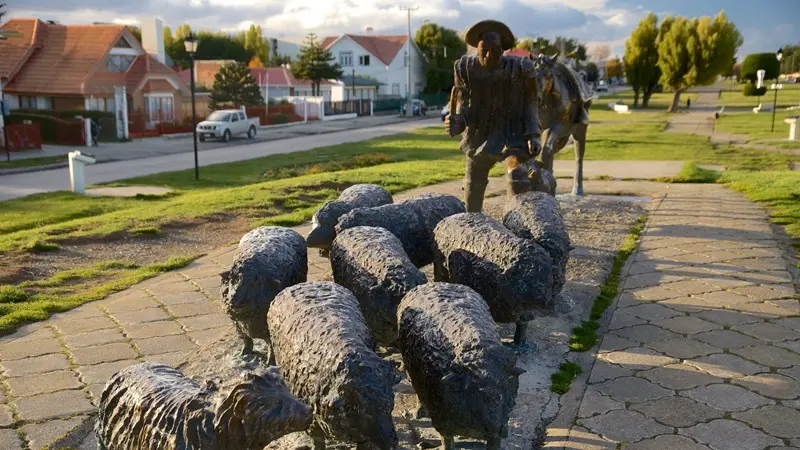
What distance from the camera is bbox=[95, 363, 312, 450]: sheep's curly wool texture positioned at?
10.8 feet

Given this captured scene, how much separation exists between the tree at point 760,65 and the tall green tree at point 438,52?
3159 centimetres

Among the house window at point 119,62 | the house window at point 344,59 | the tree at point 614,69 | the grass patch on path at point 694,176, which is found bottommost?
the grass patch on path at point 694,176

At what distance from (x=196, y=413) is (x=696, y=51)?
5144 cm

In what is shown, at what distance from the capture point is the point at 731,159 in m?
21.1

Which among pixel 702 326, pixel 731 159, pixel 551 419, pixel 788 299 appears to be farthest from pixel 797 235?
pixel 731 159

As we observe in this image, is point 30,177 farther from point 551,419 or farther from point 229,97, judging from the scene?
point 229,97

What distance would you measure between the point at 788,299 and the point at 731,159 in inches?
582

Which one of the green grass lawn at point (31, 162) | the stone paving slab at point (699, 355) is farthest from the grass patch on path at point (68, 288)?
the green grass lawn at point (31, 162)

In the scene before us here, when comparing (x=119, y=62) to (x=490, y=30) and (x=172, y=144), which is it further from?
(x=490, y=30)

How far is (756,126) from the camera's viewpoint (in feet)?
114

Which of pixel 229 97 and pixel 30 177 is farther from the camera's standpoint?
pixel 229 97

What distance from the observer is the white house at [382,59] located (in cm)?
6894

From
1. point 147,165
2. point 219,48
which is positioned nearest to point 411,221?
point 147,165

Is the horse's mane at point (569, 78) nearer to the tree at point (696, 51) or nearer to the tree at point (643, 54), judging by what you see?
the tree at point (696, 51)
